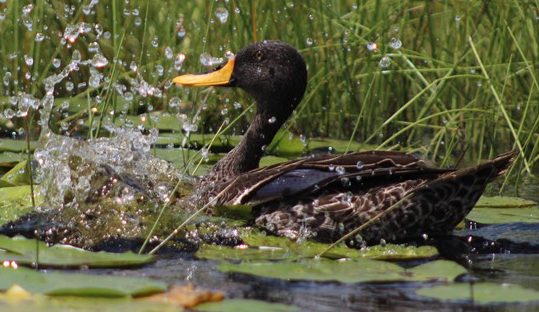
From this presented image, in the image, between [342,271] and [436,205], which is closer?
[342,271]

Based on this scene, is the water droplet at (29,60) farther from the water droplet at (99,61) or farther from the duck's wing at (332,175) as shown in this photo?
the duck's wing at (332,175)

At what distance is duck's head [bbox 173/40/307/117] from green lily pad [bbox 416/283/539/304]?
2590mm

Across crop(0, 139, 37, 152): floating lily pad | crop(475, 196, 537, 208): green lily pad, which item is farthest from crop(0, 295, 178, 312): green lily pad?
crop(0, 139, 37, 152): floating lily pad

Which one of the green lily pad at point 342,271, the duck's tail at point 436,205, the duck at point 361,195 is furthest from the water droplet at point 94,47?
the green lily pad at point 342,271

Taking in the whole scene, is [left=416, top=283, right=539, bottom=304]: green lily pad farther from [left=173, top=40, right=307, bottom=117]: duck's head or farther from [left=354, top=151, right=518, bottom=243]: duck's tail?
[left=173, top=40, right=307, bottom=117]: duck's head

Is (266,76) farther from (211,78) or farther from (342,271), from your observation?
(342,271)

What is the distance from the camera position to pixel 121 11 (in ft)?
27.6

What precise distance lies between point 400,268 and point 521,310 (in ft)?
2.18

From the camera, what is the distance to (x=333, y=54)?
8.39m

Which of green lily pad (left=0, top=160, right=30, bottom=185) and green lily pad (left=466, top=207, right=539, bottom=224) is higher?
green lily pad (left=0, top=160, right=30, bottom=185)

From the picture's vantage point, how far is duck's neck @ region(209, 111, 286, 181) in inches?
278

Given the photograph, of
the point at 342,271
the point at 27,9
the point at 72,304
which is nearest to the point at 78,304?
the point at 72,304

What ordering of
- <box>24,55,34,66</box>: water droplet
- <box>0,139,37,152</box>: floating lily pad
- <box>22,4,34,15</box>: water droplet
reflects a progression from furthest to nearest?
<box>22,4,34,15</box>: water droplet
<box>24,55,34,66</box>: water droplet
<box>0,139,37,152</box>: floating lily pad

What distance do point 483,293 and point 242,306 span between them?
0.92 m
